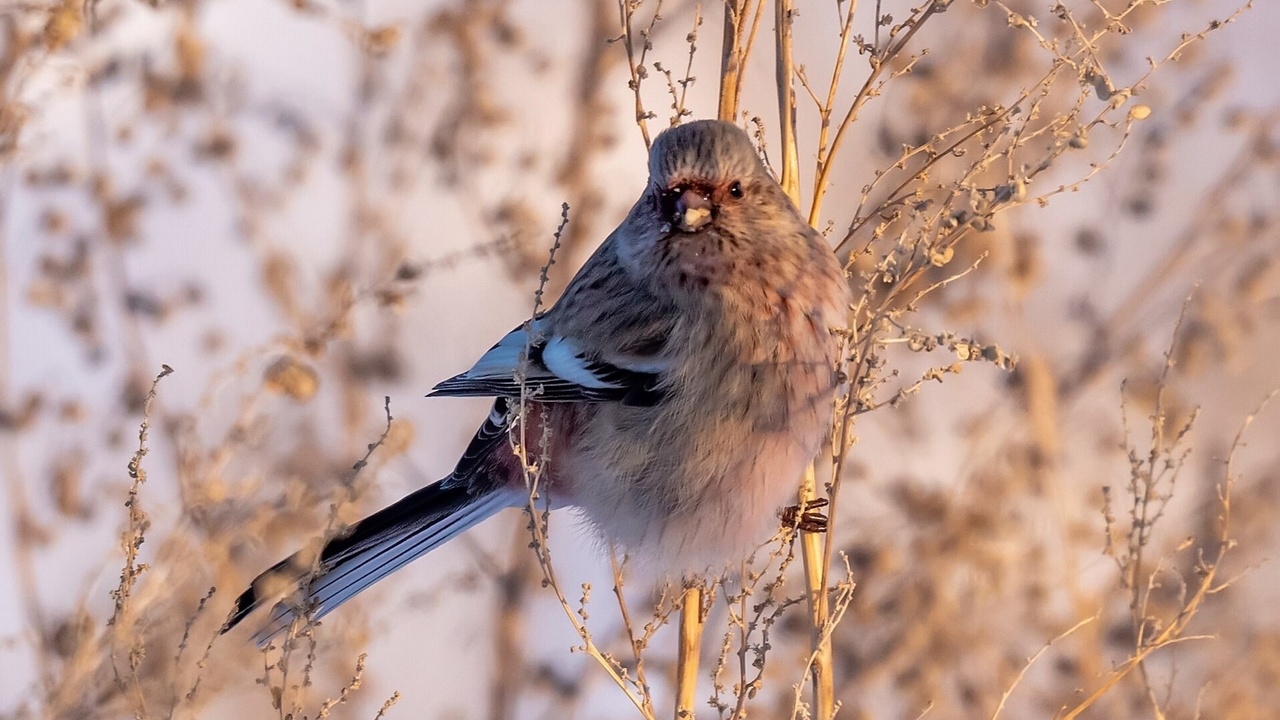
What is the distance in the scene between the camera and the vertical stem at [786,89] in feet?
5.43

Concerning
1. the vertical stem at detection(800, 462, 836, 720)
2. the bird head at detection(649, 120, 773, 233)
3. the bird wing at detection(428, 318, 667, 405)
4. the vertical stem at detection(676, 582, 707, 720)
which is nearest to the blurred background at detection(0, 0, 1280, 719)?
the bird wing at detection(428, 318, 667, 405)

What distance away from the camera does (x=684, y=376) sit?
1.94 meters

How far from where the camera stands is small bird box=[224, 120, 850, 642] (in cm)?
187

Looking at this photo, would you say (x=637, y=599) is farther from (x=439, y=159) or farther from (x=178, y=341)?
(x=178, y=341)

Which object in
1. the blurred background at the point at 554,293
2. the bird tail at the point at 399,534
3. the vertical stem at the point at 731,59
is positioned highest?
the blurred background at the point at 554,293

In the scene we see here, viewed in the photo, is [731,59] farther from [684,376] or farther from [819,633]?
[819,633]

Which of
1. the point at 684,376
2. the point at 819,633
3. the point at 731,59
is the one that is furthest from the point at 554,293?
the point at 819,633

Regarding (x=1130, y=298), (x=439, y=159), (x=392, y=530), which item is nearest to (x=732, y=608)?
(x=392, y=530)

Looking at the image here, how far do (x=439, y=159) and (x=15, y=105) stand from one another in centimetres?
143

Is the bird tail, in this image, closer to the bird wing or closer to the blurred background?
the bird wing

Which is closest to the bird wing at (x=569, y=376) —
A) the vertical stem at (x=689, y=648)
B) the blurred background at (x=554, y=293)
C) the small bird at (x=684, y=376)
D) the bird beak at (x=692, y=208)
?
the small bird at (x=684, y=376)

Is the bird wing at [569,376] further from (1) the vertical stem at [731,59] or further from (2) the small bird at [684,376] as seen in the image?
(1) the vertical stem at [731,59]

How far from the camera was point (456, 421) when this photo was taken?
4.24 meters

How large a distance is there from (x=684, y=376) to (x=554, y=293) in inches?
60.5
